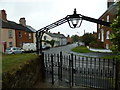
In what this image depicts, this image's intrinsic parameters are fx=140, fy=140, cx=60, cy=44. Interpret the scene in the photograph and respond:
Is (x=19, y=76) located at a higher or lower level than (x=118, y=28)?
lower

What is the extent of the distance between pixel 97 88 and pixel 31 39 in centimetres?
3507

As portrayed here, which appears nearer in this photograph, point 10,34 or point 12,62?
point 12,62

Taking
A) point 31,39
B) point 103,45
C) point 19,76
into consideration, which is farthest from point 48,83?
point 31,39

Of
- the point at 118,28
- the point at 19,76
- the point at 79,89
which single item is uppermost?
the point at 118,28

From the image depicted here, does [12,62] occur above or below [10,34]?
below

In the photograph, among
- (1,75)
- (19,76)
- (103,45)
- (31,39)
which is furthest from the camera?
(31,39)

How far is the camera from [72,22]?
6523 mm

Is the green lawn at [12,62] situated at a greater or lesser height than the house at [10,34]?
lesser

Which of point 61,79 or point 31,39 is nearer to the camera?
point 61,79

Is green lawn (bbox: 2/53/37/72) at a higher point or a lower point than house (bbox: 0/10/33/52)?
lower

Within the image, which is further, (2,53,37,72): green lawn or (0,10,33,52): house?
(0,10,33,52): house

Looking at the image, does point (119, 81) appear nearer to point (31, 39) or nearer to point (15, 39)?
point (15, 39)

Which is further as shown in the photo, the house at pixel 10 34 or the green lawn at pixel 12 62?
the house at pixel 10 34

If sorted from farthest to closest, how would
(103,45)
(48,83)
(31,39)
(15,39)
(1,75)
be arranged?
(31,39) → (15,39) → (103,45) → (48,83) → (1,75)
